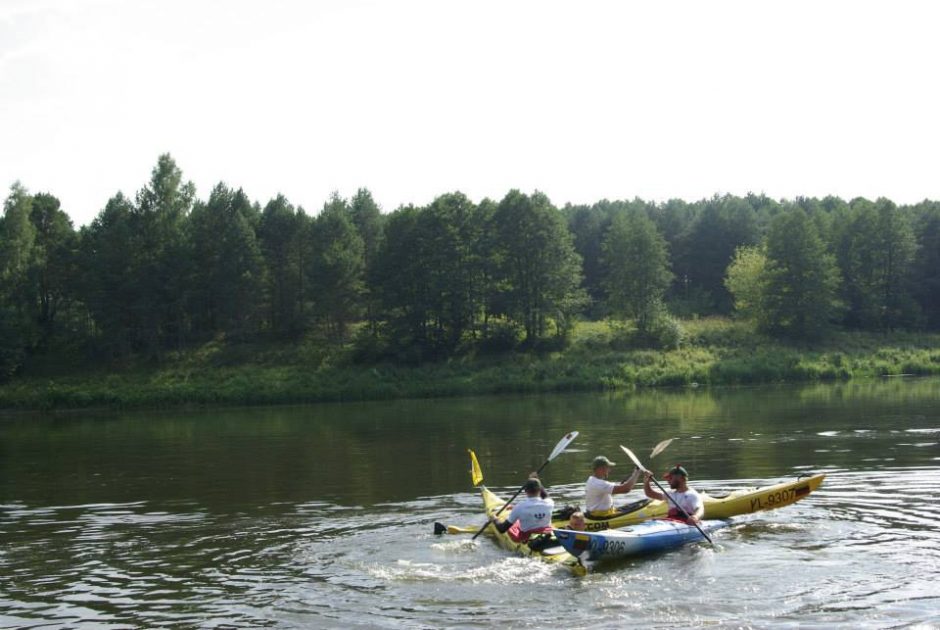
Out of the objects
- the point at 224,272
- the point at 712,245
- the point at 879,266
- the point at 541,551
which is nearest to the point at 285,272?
the point at 224,272

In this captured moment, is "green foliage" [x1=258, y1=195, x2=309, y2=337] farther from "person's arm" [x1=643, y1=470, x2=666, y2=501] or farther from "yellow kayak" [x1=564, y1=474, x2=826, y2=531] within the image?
"yellow kayak" [x1=564, y1=474, x2=826, y2=531]

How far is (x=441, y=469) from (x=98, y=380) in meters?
41.0

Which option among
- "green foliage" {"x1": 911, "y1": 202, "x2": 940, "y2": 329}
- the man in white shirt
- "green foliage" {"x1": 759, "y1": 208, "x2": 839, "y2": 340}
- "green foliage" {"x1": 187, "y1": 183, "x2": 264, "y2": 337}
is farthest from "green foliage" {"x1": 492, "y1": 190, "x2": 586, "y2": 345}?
the man in white shirt

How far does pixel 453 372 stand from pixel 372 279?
10118mm

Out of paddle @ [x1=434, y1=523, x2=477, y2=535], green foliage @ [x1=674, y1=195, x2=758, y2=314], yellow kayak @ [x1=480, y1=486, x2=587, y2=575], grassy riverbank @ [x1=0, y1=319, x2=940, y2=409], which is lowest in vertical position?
yellow kayak @ [x1=480, y1=486, x2=587, y2=575]

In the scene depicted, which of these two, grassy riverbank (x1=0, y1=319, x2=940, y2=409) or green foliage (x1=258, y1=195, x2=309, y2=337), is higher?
green foliage (x1=258, y1=195, x2=309, y2=337)

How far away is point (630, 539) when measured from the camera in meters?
Answer: 14.4

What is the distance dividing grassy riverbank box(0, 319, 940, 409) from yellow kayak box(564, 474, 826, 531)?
1422 inches

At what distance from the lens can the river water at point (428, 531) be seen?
11898 mm

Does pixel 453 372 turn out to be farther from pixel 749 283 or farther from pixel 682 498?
pixel 682 498

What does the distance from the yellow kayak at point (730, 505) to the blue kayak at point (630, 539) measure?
58 cm

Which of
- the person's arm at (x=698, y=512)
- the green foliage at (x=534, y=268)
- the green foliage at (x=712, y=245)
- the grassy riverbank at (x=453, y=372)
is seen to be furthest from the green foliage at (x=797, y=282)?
the person's arm at (x=698, y=512)

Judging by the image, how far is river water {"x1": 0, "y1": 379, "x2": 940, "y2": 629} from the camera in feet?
39.0

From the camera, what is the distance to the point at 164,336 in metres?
67.8
